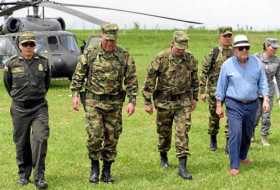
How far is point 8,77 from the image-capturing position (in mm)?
7125

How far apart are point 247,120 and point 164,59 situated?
1.36m

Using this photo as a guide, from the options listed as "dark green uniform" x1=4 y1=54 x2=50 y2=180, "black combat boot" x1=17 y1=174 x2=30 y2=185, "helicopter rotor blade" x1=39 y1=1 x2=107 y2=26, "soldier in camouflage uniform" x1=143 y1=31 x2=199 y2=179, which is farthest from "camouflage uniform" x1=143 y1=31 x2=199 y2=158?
"helicopter rotor blade" x1=39 y1=1 x2=107 y2=26

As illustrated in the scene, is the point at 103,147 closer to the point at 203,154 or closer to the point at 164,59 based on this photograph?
the point at 164,59

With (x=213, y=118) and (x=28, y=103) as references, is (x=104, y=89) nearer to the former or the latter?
(x=28, y=103)

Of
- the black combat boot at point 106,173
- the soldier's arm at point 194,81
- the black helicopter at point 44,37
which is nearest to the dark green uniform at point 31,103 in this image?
the black combat boot at point 106,173

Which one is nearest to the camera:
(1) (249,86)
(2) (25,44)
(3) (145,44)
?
(2) (25,44)

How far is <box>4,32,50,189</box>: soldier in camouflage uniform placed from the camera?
7.02 metres

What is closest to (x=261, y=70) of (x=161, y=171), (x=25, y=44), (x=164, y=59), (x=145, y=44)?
(x=164, y=59)

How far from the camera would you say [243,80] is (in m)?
7.57

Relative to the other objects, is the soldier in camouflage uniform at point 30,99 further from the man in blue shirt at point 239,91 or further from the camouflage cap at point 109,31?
the man in blue shirt at point 239,91

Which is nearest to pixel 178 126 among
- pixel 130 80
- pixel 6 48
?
pixel 130 80

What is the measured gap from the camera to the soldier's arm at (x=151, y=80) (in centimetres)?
768

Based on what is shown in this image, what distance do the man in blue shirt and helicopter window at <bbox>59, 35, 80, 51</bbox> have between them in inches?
520

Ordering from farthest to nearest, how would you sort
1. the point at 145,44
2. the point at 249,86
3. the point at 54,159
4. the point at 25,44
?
the point at 145,44 → the point at 54,159 → the point at 249,86 → the point at 25,44
